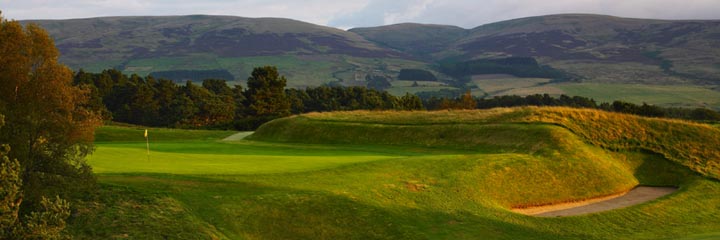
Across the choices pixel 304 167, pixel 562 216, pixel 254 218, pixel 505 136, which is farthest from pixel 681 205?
pixel 254 218

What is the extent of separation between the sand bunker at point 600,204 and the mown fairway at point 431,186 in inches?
21.0

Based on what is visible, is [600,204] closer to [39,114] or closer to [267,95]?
[39,114]

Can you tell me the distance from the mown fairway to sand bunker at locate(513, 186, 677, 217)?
1.75ft

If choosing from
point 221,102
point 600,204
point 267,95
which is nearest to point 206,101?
point 221,102

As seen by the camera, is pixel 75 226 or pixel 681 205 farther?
pixel 681 205

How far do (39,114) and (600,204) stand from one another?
24057 mm

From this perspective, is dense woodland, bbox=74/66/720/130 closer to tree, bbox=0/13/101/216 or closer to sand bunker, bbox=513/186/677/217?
sand bunker, bbox=513/186/677/217

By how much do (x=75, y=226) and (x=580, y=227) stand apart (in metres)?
17.8

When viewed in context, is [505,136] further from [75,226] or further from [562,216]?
[75,226]

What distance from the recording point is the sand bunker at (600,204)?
86.3ft

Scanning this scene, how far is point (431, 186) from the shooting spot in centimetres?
2520

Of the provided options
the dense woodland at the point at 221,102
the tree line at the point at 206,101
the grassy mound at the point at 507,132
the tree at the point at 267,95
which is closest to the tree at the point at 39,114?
the grassy mound at the point at 507,132

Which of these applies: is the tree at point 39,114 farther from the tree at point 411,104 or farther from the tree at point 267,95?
the tree at point 411,104

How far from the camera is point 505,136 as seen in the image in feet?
131
